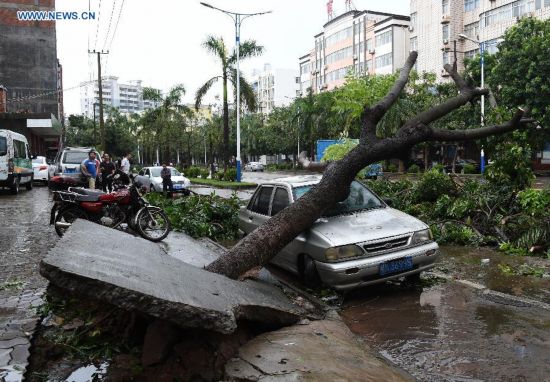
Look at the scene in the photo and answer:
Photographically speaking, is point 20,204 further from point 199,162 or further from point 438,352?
point 199,162

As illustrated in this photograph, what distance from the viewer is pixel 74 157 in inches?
904

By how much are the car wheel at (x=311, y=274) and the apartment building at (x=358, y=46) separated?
48082 mm

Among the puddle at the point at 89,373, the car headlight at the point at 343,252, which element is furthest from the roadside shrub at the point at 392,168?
the puddle at the point at 89,373

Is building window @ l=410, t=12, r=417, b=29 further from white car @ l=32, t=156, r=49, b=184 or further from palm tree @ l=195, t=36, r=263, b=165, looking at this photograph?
white car @ l=32, t=156, r=49, b=184

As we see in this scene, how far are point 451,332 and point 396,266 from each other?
4.09 ft

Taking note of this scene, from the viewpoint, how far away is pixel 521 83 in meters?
34.8

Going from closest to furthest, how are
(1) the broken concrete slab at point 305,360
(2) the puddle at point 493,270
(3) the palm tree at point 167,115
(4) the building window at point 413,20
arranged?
(1) the broken concrete slab at point 305,360 < (2) the puddle at point 493,270 < (3) the palm tree at point 167,115 < (4) the building window at point 413,20

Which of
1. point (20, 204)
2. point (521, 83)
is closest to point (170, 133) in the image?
point (521, 83)

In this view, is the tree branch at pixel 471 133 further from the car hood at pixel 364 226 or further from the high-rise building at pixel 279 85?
the high-rise building at pixel 279 85

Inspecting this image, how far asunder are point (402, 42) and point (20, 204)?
53629mm

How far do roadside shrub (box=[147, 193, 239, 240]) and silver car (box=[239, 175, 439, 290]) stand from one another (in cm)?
425

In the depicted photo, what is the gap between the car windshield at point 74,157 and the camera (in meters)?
22.8

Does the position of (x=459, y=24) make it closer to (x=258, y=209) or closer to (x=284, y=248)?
(x=258, y=209)

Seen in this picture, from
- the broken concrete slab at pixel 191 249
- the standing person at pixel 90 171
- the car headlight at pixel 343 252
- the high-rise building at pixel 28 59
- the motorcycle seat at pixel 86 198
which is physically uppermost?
the high-rise building at pixel 28 59
